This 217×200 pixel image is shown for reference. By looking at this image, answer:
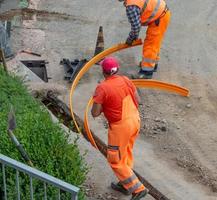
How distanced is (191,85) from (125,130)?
366cm

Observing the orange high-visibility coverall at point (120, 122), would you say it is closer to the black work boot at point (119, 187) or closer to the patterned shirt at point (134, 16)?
the black work boot at point (119, 187)

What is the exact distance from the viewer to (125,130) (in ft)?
21.7

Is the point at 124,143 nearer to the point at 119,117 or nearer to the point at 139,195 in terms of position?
the point at 119,117

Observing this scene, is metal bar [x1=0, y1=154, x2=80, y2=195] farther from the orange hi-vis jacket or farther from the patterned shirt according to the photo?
the orange hi-vis jacket

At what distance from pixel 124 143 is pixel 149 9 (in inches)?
142

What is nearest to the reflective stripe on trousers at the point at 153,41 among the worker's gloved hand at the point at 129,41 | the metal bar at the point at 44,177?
the worker's gloved hand at the point at 129,41

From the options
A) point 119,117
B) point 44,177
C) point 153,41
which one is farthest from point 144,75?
point 44,177

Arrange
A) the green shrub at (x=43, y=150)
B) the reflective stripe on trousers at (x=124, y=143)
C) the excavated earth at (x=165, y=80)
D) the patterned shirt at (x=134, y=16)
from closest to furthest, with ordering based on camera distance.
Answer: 1. the green shrub at (x=43, y=150)
2. the reflective stripe on trousers at (x=124, y=143)
3. the excavated earth at (x=165, y=80)
4. the patterned shirt at (x=134, y=16)

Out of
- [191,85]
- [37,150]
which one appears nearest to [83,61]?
[191,85]

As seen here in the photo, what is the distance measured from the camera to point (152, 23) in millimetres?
9867

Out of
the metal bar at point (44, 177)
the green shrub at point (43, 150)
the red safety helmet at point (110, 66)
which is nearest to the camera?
the metal bar at point (44, 177)

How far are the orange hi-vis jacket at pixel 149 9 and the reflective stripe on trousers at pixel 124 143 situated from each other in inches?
128

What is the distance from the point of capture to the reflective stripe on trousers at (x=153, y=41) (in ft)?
32.5

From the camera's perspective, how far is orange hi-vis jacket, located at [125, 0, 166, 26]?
955cm
